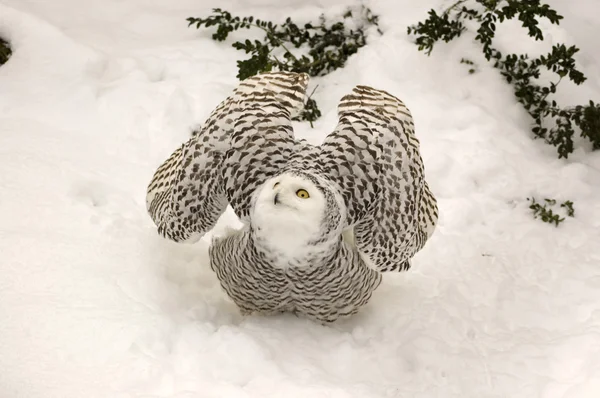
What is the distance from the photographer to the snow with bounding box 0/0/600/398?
6.44 feet

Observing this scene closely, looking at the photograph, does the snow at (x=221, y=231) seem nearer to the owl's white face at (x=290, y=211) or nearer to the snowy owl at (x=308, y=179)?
the snowy owl at (x=308, y=179)

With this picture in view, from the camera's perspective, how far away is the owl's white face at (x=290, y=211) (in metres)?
1.76

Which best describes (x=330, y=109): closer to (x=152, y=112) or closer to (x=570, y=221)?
(x=152, y=112)

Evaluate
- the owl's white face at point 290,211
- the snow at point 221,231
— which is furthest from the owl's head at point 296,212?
the snow at point 221,231

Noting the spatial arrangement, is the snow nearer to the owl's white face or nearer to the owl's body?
the owl's body

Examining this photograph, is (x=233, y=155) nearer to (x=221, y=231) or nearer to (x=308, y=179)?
(x=308, y=179)

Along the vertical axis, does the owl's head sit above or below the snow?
above

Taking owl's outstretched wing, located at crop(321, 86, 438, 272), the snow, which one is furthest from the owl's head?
the snow

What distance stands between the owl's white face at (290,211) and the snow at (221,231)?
1.32ft

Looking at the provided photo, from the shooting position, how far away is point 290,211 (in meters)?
1.76

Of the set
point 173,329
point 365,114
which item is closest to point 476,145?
point 365,114

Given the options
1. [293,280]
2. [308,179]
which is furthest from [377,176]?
[293,280]

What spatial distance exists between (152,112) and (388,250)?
1.41m

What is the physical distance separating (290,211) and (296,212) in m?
0.02
